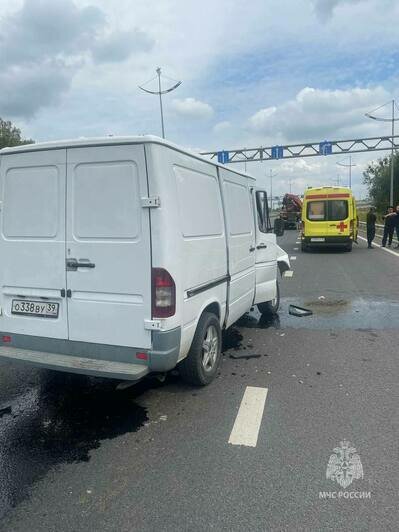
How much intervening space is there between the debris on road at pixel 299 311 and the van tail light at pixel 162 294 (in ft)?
14.4

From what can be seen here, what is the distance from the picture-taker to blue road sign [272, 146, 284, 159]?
1596 inches

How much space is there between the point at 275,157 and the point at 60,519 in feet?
134

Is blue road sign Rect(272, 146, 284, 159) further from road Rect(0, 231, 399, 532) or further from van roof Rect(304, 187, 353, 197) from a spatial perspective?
road Rect(0, 231, 399, 532)

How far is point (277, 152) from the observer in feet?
133

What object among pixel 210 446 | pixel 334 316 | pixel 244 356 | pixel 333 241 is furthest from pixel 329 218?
pixel 210 446

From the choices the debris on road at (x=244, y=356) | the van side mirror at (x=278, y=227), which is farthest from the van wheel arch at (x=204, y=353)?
the van side mirror at (x=278, y=227)

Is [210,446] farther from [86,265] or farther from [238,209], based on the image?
[238,209]

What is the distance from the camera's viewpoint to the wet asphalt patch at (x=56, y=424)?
2994 mm

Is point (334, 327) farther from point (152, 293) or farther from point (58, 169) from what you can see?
point (58, 169)

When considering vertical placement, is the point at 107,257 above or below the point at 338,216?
below

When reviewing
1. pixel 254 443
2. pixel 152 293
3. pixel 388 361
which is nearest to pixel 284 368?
pixel 388 361

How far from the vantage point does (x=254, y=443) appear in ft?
10.9

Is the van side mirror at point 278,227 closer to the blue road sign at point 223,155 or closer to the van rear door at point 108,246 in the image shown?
the van rear door at point 108,246

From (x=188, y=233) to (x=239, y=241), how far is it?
1.66 meters
